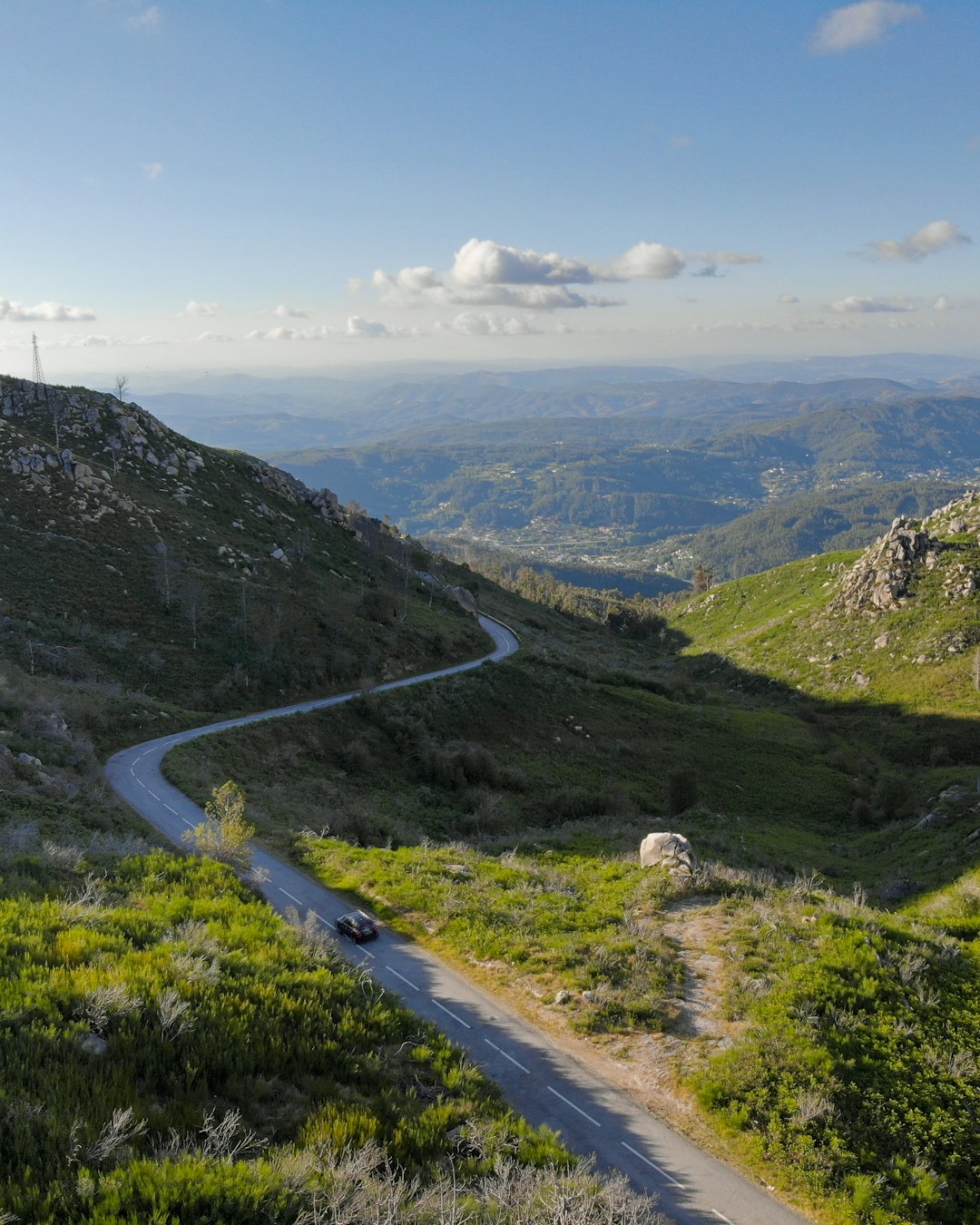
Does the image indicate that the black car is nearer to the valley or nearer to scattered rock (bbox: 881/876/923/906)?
the valley

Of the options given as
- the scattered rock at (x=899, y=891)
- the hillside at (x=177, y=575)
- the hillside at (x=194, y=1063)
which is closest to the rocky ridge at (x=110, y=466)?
the hillside at (x=177, y=575)

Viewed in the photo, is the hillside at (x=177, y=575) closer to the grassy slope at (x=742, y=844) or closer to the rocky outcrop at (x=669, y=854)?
the grassy slope at (x=742, y=844)

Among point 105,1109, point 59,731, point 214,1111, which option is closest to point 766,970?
point 214,1111

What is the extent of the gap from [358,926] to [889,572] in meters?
78.8

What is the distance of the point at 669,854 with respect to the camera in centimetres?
2089

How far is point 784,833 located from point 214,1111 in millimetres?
37795

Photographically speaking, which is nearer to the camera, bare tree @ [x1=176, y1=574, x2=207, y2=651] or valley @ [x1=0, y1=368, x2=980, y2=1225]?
valley @ [x1=0, y1=368, x2=980, y2=1225]

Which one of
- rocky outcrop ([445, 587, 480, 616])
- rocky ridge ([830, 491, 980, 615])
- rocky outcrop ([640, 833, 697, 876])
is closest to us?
rocky outcrop ([640, 833, 697, 876])

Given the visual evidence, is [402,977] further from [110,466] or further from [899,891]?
[110,466]

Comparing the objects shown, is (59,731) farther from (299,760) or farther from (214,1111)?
(214,1111)

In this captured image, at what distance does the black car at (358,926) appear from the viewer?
16609 millimetres

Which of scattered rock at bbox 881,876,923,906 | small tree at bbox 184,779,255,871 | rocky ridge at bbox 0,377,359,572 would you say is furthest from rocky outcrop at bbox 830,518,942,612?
small tree at bbox 184,779,255,871

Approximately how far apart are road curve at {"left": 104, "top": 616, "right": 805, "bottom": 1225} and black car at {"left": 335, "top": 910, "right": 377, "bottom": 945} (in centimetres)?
26

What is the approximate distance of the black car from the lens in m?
16.6
